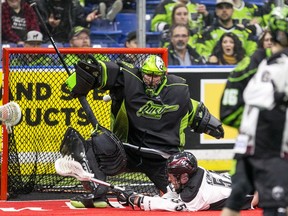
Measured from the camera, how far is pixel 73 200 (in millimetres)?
8227

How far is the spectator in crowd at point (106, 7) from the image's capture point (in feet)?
36.0

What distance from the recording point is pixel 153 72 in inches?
319

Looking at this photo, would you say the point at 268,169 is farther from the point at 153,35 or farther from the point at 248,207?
the point at 153,35

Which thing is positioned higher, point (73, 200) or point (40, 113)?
point (40, 113)

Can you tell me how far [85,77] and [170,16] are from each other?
119 inches

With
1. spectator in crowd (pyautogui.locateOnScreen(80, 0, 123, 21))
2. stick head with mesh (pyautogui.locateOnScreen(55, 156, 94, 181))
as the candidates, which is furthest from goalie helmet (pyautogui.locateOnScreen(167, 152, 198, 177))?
spectator in crowd (pyautogui.locateOnScreen(80, 0, 123, 21))

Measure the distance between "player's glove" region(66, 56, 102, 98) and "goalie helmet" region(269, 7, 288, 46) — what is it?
111 inches

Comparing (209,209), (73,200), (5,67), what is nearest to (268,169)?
(209,209)

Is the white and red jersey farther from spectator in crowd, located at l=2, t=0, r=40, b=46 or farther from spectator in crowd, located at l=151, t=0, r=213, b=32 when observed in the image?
spectator in crowd, located at l=151, t=0, r=213, b=32

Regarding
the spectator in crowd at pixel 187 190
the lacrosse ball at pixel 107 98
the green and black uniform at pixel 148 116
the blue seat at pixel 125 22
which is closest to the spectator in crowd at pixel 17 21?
the blue seat at pixel 125 22

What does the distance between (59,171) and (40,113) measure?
1.10 metres

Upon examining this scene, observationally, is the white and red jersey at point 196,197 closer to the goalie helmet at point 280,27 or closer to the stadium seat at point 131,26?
the goalie helmet at point 280,27

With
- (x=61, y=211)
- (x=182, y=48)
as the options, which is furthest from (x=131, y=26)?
(x=61, y=211)

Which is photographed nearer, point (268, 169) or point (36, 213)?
point (268, 169)
